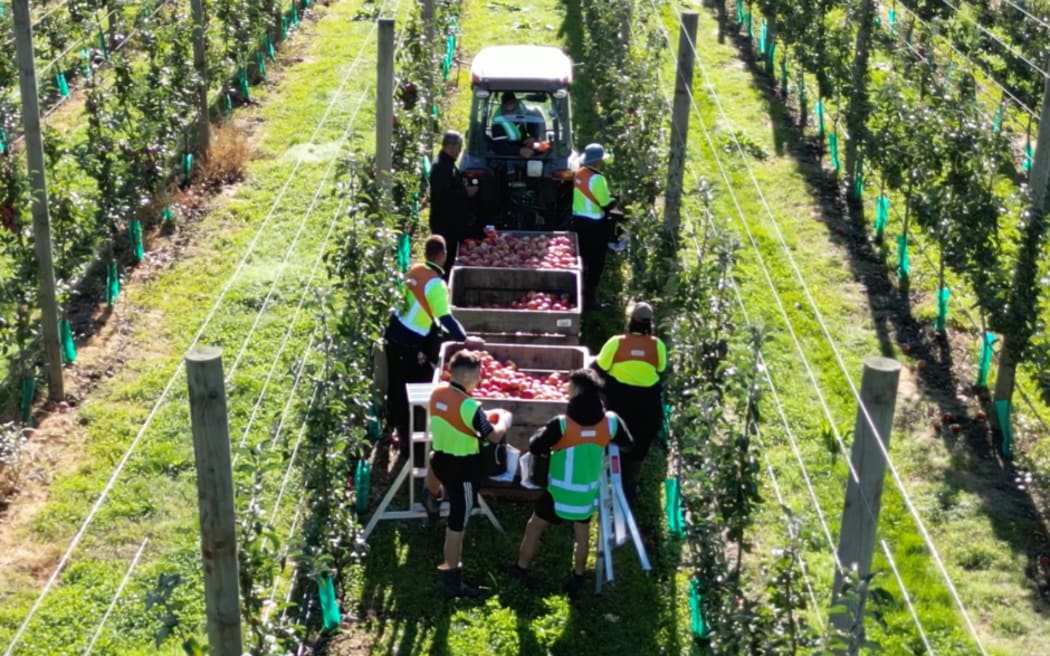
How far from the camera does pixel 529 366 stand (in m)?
10.9

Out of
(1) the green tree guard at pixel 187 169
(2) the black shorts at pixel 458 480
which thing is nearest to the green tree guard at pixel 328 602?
(2) the black shorts at pixel 458 480

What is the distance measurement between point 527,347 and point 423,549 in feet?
6.22

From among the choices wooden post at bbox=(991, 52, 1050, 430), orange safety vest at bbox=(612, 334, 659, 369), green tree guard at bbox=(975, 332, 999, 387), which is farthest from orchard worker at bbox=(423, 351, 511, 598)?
green tree guard at bbox=(975, 332, 999, 387)

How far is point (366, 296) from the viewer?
10.4 metres

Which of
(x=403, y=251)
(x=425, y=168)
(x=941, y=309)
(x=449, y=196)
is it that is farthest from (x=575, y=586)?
(x=425, y=168)

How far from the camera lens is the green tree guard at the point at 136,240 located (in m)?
14.4

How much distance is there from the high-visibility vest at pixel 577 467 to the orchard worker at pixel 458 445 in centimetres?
→ 48

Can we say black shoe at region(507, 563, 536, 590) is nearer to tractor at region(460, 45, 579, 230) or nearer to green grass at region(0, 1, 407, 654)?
green grass at region(0, 1, 407, 654)

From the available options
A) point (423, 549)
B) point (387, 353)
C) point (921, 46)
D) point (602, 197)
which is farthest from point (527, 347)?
point (921, 46)

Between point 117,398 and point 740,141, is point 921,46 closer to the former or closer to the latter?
point 740,141

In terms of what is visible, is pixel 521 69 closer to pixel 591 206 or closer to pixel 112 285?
pixel 591 206

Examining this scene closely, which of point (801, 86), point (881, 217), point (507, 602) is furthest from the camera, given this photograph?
point (801, 86)

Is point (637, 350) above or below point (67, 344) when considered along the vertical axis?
above

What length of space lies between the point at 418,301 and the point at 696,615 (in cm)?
338
